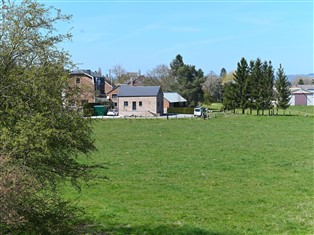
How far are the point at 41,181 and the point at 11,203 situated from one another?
167 cm

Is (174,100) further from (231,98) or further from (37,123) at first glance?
(37,123)

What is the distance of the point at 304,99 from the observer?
110875 mm

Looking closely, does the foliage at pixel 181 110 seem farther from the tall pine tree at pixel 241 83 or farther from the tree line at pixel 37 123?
the tree line at pixel 37 123

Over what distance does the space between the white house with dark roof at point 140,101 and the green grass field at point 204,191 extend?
47147 mm

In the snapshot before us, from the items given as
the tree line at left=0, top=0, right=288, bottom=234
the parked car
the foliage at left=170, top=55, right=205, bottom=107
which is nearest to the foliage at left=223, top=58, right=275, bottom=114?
the foliage at left=170, top=55, right=205, bottom=107

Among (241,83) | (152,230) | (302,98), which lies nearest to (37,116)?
(152,230)

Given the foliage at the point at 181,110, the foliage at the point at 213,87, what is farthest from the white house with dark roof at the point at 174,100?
the foliage at the point at 213,87

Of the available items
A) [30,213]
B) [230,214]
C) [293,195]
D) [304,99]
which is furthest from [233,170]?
[304,99]

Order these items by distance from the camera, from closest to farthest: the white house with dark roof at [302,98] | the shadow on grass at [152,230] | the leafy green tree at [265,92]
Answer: the shadow on grass at [152,230] → the leafy green tree at [265,92] → the white house with dark roof at [302,98]

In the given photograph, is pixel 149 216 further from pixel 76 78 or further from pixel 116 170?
pixel 116 170

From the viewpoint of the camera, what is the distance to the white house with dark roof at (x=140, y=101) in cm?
7375

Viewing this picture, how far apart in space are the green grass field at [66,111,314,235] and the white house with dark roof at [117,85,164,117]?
4715cm

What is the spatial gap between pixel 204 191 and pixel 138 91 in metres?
61.8

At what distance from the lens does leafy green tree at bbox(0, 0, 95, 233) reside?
6.85 m
